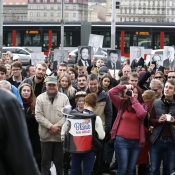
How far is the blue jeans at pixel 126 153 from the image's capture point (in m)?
7.55

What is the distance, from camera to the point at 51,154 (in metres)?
7.84

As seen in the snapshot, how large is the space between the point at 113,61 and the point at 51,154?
7437mm

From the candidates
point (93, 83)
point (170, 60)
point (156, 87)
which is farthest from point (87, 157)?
point (170, 60)

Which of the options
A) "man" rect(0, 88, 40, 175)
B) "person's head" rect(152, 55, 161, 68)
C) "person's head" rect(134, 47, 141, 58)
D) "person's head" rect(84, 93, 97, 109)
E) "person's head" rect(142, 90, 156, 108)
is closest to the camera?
"man" rect(0, 88, 40, 175)

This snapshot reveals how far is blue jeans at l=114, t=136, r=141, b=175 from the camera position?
7.55m

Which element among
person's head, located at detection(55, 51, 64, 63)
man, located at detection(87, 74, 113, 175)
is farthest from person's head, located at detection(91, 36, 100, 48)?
man, located at detection(87, 74, 113, 175)

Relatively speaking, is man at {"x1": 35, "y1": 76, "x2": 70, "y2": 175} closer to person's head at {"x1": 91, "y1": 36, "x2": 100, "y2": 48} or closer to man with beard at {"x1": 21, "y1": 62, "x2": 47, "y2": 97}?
man with beard at {"x1": 21, "y1": 62, "x2": 47, "y2": 97}

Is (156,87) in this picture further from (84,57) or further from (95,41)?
(95,41)

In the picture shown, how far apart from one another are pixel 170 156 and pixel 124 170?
2.01 feet

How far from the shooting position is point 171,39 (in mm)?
37375

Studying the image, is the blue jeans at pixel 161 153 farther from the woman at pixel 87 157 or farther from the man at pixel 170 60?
the man at pixel 170 60

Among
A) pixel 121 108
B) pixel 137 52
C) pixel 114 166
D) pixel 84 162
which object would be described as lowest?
pixel 114 166

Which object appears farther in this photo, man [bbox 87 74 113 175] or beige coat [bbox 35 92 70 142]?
man [bbox 87 74 113 175]

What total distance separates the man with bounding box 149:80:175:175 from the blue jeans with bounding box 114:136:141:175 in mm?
302
